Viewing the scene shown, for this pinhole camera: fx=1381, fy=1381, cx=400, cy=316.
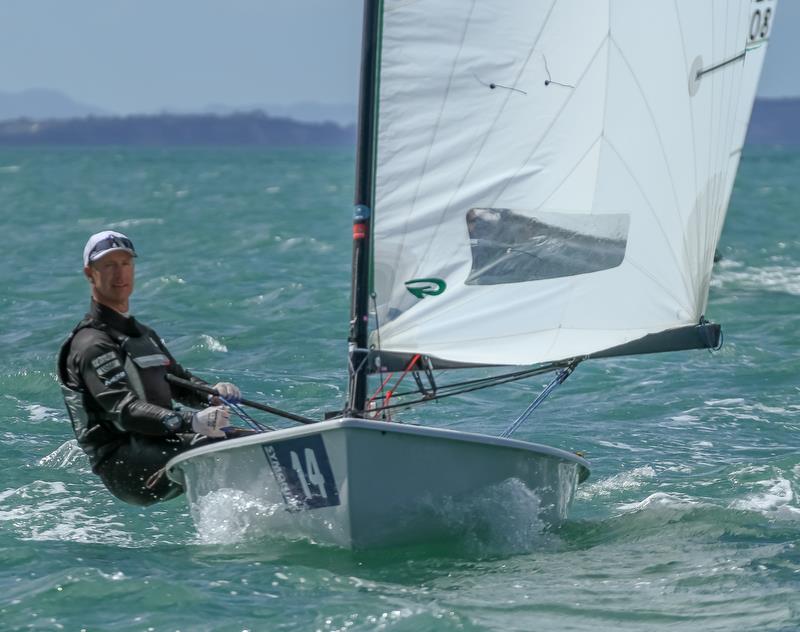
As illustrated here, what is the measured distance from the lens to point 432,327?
210 inches

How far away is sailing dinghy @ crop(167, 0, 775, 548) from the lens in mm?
5148

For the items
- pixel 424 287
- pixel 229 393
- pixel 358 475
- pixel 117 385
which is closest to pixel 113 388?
pixel 117 385

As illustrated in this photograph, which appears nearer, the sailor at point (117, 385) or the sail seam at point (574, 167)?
the sailor at point (117, 385)

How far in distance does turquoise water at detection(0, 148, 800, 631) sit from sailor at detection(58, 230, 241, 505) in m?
0.33

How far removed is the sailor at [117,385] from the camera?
5.04 meters

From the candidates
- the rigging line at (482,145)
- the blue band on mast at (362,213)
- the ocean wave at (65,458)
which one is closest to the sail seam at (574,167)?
the rigging line at (482,145)

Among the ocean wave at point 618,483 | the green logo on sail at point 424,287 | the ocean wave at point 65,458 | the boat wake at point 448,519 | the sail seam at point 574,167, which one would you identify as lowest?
the ocean wave at point 65,458

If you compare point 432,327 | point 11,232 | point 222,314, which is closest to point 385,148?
point 432,327

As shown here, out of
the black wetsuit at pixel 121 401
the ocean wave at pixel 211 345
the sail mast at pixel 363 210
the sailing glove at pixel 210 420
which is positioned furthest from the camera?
the ocean wave at pixel 211 345

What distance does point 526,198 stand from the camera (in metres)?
5.44

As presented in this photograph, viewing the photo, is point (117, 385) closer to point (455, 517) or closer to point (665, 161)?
point (455, 517)

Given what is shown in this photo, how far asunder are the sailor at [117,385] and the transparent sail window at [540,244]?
1202 mm

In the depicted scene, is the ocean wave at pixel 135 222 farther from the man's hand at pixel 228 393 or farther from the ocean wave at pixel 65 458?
the man's hand at pixel 228 393

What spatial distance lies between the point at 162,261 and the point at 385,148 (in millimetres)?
11749
